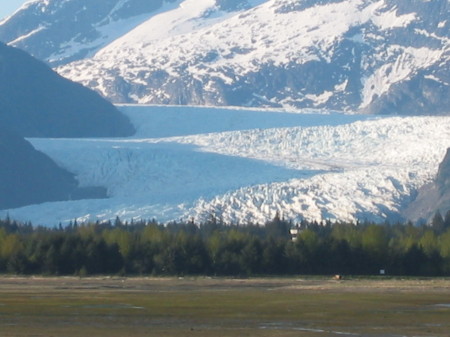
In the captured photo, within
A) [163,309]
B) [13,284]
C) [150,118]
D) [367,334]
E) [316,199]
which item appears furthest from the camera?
[150,118]

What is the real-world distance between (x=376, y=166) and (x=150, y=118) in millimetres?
42073

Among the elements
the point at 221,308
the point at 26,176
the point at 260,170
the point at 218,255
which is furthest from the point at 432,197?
the point at 221,308

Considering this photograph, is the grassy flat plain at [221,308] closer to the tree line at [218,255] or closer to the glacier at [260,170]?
the tree line at [218,255]

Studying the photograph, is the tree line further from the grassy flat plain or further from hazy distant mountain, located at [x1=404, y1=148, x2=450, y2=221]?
hazy distant mountain, located at [x1=404, y1=148, x2=450, y2=221]

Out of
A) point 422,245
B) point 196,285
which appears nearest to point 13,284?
point 196,285

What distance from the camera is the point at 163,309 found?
190 ft

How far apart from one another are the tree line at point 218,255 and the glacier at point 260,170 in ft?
133

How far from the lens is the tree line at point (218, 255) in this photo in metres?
86.4

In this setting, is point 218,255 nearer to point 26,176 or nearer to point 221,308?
point 221,308

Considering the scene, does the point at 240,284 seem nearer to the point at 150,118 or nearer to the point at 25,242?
the point at 25,242

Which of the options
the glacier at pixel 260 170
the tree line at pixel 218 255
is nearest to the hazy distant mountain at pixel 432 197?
the glacier at pixel 260 170

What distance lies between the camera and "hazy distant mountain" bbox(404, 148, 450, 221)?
468ft

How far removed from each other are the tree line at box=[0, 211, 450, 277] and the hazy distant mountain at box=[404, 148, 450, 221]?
51022 millimetres

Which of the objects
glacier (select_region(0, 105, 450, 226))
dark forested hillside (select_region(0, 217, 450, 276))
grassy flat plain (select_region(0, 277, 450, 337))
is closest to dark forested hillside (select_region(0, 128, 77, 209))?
glacier (select_region(0, 105, 450, 226))
